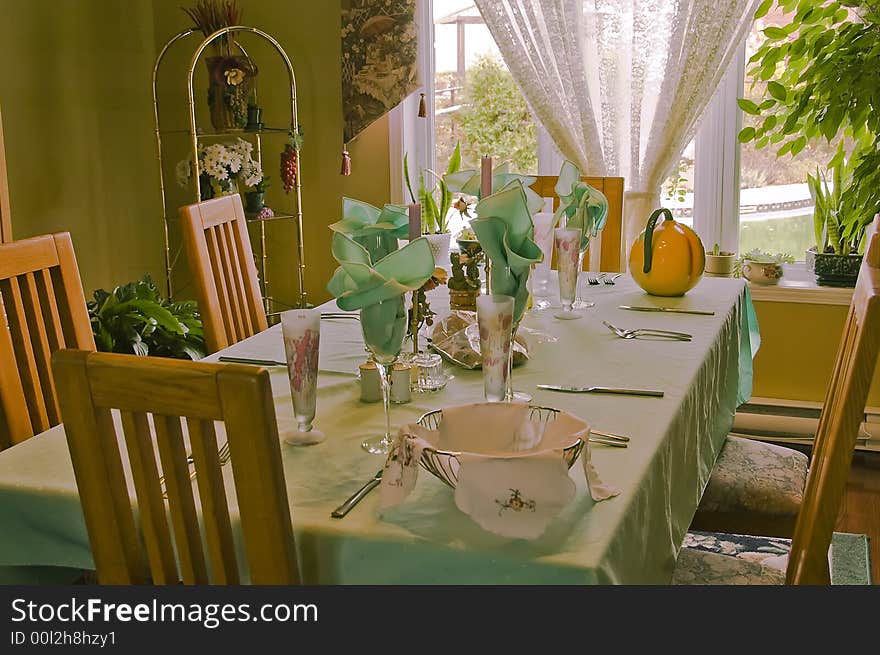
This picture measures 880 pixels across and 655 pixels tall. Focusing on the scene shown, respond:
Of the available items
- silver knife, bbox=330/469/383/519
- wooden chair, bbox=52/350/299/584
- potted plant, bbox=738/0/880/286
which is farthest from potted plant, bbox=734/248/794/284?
wooden chair, bbox=52/350/299/584

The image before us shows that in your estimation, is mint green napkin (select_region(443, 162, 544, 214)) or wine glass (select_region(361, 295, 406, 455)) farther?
mint green napkin (select_region(443, 162, 544, 214))

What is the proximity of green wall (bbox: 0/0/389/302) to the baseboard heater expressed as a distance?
5.41 feet

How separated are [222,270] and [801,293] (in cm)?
199

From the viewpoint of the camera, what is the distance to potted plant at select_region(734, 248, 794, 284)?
11.1 feet

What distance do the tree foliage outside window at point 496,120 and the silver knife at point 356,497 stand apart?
8.96 feet

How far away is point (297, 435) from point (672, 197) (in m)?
2.60

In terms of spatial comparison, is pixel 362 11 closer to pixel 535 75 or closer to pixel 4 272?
pixel 535 75

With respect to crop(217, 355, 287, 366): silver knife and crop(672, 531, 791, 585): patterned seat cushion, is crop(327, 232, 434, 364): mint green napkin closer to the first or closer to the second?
crop(217, 355, 287, 366): silver knife

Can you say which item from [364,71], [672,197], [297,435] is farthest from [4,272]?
[672,197]

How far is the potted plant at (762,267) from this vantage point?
3383 mm

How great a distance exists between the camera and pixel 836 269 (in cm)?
329

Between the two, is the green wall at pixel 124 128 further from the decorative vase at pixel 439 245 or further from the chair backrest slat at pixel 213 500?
the chair backrest slat at pixel 213 500

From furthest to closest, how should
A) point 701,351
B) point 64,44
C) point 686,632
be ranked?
point 64,44 → point 701,351 → point 686,632

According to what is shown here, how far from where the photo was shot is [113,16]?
4.02m
